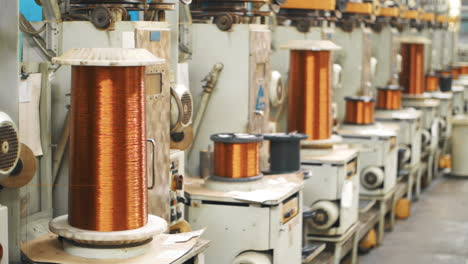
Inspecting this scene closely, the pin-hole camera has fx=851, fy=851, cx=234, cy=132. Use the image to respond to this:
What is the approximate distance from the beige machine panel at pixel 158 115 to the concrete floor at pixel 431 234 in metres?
4.03

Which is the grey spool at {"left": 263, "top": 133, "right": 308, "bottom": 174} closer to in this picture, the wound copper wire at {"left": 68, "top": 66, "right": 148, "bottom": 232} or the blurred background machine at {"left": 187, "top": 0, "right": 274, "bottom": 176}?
the blurred background machine at {"left": 187, "top": 0, "right": 274, "bottom": 176}

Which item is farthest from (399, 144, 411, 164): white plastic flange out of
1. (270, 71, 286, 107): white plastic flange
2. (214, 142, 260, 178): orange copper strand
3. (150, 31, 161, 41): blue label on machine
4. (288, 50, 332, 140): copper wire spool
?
(150, 31, 161, 41): blue label on machine

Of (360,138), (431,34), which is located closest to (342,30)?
(360,138)

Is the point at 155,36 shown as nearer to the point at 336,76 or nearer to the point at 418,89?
the point at 336,76

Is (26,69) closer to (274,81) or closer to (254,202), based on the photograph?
(254,202)

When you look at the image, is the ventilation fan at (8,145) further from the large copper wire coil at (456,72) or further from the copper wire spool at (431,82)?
the large copper wire coil at (456,72)

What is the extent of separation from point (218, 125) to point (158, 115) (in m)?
1.46

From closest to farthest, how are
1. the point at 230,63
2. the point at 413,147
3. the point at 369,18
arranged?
the point at 230,63 → the point at 369,18 → the point at 413,147

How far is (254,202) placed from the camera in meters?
5.04

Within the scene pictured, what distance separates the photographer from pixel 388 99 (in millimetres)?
10000

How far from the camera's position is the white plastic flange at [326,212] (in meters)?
6.75

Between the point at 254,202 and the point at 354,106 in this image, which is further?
the point at 354,106

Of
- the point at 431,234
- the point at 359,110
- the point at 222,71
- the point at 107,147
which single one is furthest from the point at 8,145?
the point at 431,234

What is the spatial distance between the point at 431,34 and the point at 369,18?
585cm
